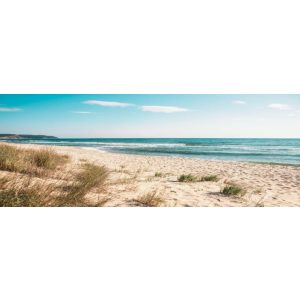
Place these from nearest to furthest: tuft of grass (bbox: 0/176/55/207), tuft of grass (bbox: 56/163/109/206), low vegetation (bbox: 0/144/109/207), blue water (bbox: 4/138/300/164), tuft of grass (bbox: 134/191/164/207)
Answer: tuft of grass (bbox: 0/176/55/207) < low vegetation (bbox: 0/144/109/207) < tuft of grass (bbox: 56/163/109/206) < tuft of grass (bbox: 134/191/164/207) < blue water (bbox: 4/138/300/164)

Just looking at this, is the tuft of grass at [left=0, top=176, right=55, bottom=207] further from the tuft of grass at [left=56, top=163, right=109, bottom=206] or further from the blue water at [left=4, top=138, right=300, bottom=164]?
the blue water at [left=4, top=138, right=300, bottom=164]

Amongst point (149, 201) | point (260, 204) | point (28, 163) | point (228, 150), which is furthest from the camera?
point (228, 150)

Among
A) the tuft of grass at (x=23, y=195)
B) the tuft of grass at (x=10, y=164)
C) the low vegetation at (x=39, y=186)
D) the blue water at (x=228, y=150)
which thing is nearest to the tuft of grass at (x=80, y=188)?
the low vegetation at (x=39, y=186)

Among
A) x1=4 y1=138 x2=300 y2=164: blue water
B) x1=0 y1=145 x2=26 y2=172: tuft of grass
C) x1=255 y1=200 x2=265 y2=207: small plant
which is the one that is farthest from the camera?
x1=4 y1=138 x2=300 y2=164: blue water

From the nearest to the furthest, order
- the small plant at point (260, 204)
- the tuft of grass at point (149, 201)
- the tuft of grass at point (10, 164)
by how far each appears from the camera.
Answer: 1. the tuft of grass at point (149, 201)
2. the small plant at point (260, 204)
3. the tuft of grass at point (10, 164)

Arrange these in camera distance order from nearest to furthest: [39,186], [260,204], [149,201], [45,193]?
[45,193] < [39,186] < [149,201] < [260,204]

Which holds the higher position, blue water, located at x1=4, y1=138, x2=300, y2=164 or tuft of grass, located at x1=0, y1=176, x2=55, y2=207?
tuft of grass, located at x1=0, y1=176, x2=55, y2=207

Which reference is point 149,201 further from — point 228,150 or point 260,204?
point 228,150

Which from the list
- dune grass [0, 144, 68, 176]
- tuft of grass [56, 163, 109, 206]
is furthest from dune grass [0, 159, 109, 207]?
dune grass [0, 144, 68, 176]

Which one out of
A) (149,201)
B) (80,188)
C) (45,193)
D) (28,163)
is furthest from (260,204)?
(28,163)

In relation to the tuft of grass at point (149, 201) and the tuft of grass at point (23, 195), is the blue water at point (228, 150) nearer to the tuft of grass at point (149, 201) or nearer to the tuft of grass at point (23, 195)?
the tuft of grass at point (149, 201)
